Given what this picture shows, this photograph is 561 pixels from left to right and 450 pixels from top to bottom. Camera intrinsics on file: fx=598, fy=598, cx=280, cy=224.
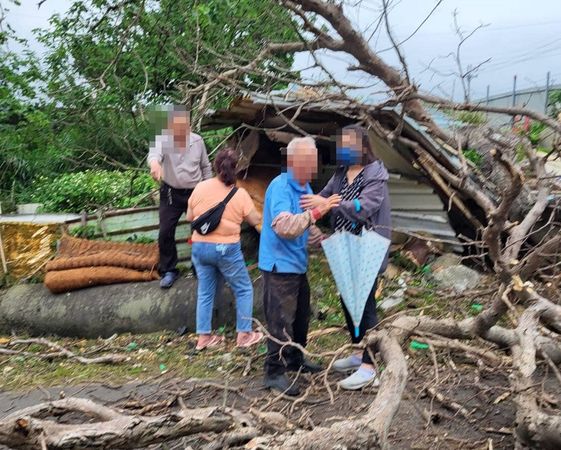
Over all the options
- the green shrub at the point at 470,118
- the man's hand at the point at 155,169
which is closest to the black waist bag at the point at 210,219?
the man's hand at the point at 155,169

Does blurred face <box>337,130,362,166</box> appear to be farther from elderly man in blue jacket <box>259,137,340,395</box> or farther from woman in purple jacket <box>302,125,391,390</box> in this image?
elderly man in blue jacket <box>259,137,340,395</box>

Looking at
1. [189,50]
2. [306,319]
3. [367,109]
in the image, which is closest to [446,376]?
[306,319]

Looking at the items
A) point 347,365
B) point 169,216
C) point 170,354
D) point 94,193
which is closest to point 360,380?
point 347,365

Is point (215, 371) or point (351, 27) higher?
point (351, 27)

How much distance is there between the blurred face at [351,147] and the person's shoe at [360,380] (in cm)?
140

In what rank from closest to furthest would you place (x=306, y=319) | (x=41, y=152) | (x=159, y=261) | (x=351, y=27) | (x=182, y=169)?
1. (x=306, y=319)
2. (x=182, y=169)
3. (x=159, y=261)
4. (x=351, y=27)
5. (x=41, y=152)

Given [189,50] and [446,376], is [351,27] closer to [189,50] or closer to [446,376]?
[446,376]

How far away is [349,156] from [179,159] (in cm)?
208

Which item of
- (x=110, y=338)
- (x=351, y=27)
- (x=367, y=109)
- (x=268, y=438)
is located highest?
(x=351, y=27)

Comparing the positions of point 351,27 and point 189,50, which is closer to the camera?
point 351,27

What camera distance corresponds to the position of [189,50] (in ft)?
33.9

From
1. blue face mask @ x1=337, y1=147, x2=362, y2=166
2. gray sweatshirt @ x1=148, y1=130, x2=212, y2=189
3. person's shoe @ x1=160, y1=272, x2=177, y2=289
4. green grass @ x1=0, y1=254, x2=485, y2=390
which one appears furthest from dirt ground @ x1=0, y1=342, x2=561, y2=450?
gray sweatshirt @ x1=148, y1=130, x2=212, y2=189

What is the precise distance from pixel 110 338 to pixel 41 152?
795cm

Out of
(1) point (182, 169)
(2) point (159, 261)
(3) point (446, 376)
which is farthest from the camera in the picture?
(2) point (159, 261)
